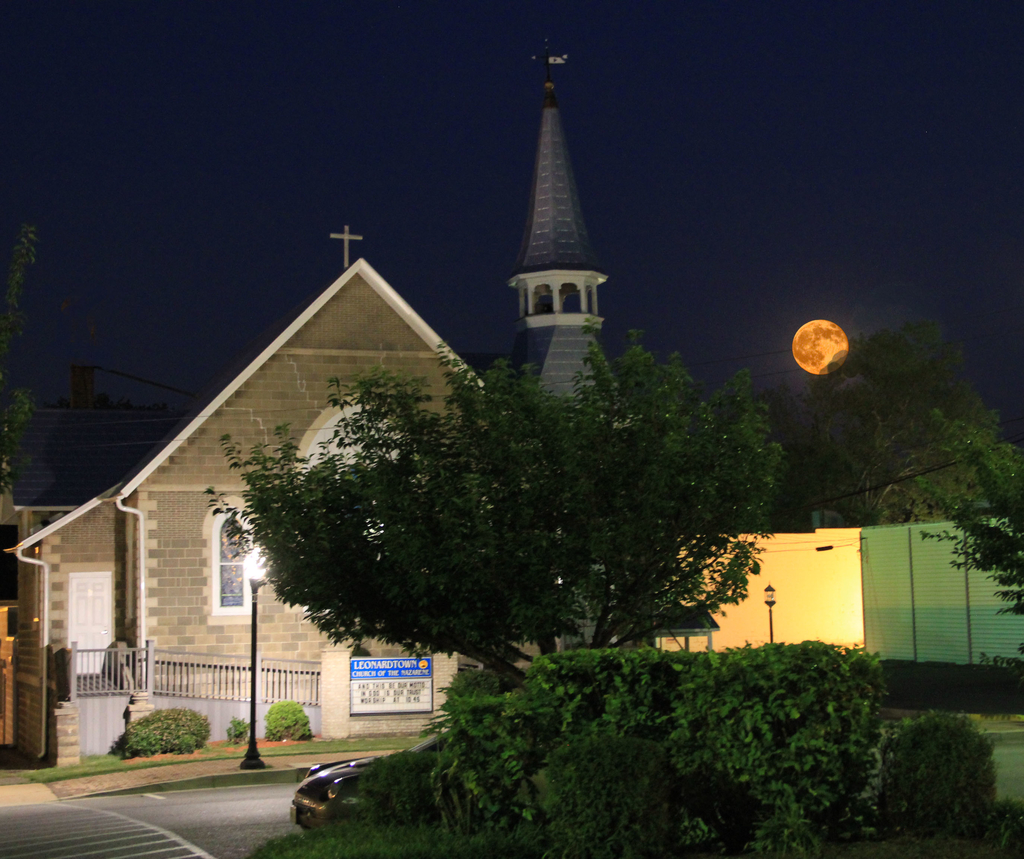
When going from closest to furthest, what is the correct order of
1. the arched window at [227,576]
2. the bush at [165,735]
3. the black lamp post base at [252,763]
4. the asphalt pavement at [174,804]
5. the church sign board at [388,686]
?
the asphalt pavement at [174,804] → the black lamp post base at [252,763] → the bush at [165,735] → the church sign board at [388,686] → the arched window at [227,576]

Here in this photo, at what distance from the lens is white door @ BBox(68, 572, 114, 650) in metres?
27.6

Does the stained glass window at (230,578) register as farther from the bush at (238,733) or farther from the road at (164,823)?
the road at (164,823)

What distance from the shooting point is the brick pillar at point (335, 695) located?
23.9 meters

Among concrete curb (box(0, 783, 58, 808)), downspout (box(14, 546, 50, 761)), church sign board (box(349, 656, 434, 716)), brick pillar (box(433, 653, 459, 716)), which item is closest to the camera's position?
concrete curb (box(0, 783, 58, 808))

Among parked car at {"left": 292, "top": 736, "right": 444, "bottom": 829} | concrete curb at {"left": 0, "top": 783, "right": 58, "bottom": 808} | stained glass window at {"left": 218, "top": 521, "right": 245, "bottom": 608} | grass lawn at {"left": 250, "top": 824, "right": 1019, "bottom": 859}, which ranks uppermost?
stained glass window at {"left": 218, "top": 521, "right": 245, "bottom": 608}

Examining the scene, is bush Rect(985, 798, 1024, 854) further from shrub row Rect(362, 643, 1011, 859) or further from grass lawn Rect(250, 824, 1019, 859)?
grass lawn Rect(250, 824, 1019, 859)

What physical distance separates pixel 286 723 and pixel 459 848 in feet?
53.2

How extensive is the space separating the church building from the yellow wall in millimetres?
21838

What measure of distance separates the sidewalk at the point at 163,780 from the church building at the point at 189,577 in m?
2.52

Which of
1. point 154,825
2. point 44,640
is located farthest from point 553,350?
point 154,825

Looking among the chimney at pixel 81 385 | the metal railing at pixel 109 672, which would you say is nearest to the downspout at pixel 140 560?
the metal railing at pixel 109 672

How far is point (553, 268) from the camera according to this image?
35.3 meters

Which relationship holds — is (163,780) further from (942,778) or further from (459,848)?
(942,778)

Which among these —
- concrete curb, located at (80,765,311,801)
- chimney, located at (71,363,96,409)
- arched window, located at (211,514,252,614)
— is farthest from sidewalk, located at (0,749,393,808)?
chimney, located at (71,363,96,409)
